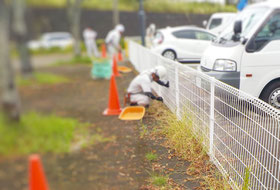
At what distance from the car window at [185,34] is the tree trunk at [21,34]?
10.6m

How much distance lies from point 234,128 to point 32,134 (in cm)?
243

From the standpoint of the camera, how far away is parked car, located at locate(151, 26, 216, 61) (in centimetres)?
1126

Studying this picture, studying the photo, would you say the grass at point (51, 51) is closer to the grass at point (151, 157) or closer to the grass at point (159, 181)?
the grass at point (159, 181)

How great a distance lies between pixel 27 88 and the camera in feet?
4.38

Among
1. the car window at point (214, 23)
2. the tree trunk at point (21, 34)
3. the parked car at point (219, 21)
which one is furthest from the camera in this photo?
the car window at point (214, 23)

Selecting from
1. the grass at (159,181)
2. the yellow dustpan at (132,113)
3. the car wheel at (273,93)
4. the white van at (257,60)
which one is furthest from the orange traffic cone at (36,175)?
the car wheel at (273,93)

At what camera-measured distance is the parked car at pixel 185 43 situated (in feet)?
36.9

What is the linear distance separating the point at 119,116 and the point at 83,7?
394 cm

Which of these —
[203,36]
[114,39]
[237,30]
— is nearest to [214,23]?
[203,36]

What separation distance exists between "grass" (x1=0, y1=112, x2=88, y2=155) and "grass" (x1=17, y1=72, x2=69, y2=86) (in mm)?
147

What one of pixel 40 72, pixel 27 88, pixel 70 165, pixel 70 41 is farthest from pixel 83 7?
pixel 70 165

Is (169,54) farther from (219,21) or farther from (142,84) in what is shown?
(142,84)

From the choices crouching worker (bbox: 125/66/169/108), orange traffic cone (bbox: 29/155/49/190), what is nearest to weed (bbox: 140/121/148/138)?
crouching worker (bbox: 125/66/169/108)

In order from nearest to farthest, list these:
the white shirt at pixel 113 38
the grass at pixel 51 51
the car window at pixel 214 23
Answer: the grass at pixel 51 51 < the white shirt at pixel 113 38 < the car window at pixel 214 23
